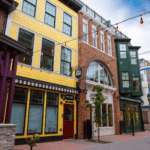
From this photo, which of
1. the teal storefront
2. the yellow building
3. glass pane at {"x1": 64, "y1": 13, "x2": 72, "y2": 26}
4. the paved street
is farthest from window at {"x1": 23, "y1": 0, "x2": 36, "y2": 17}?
the teal storefront

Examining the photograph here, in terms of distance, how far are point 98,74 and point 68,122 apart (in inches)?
248

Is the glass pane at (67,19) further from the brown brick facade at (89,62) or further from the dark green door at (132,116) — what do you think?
the dark green door at (132,116)

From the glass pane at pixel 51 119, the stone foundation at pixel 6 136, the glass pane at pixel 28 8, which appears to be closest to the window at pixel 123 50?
the glass pane at pixel 51 119

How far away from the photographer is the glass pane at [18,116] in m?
8.57

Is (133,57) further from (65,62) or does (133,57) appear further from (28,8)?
(28,8)

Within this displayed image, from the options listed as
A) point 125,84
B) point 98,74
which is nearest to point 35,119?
point 98,74

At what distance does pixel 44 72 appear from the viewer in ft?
34.3

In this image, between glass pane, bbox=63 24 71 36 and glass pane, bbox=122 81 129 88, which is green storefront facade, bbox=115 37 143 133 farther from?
glass pane, bbox=63 24 71 36

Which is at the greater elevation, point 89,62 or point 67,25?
point 67,25

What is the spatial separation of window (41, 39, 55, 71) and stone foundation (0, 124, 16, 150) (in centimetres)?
583

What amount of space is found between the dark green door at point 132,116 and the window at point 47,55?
11110mm

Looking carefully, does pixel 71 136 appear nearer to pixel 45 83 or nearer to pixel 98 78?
pixel 45 83

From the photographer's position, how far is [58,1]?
12734 mm

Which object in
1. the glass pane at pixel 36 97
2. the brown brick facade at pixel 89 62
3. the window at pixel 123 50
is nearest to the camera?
the glass pane at pixel 36 97
